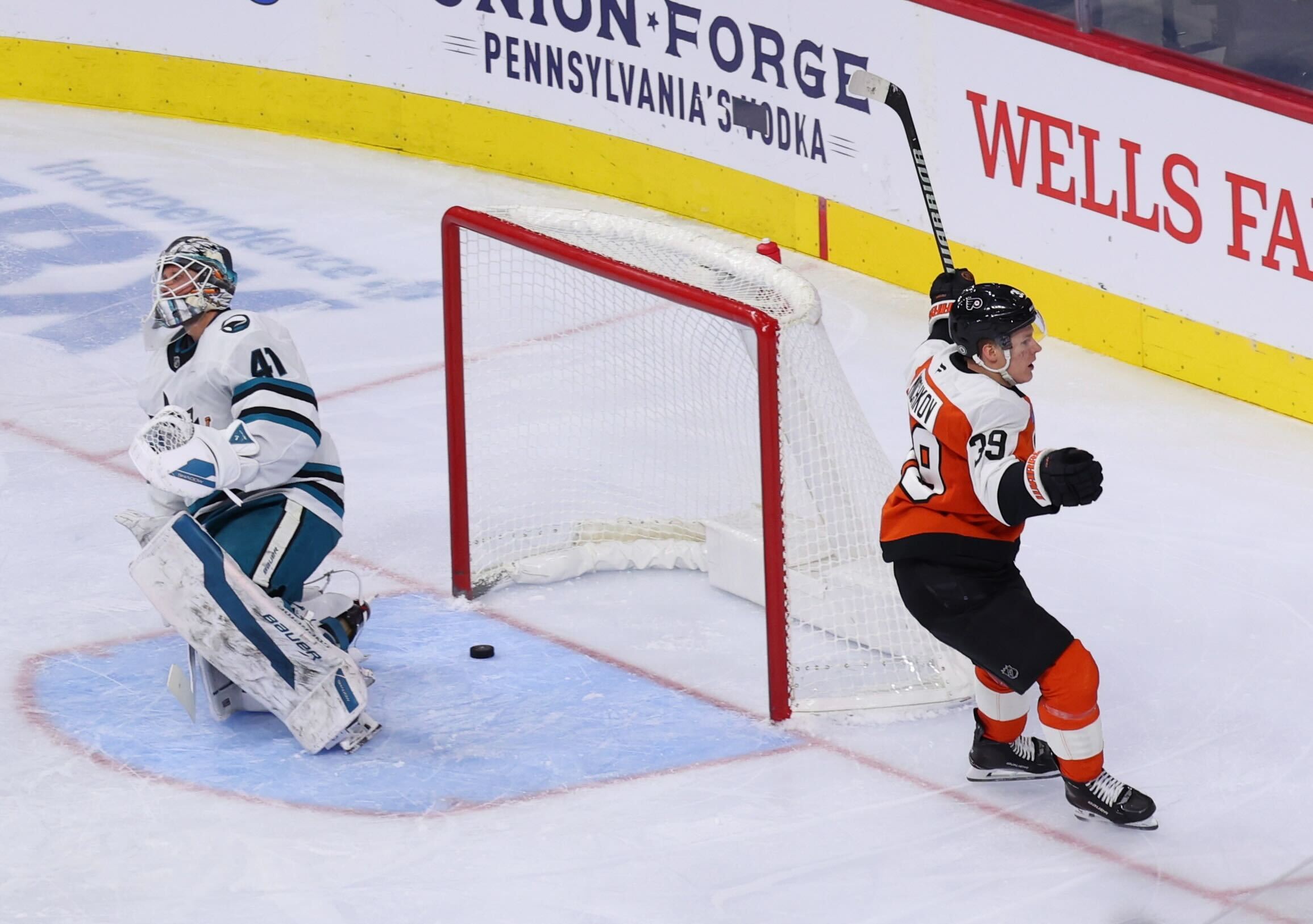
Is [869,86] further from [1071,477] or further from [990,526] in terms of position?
[1071,477]

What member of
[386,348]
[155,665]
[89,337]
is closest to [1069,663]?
[155,665]

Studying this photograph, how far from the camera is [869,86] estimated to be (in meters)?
4.35

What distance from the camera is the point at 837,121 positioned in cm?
653

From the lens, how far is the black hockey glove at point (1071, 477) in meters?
3.12

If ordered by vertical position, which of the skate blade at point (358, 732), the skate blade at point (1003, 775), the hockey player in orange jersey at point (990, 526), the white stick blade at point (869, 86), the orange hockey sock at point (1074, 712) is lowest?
the skate blade at point (358, 732)

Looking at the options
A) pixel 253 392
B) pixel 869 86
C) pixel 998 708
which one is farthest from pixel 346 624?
pixel 869 86

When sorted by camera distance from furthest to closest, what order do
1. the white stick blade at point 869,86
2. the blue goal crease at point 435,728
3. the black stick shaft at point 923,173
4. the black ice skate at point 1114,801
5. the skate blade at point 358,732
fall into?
the white stick blade at point 869,86 < the black stick shaft at point 923,173 < the skate blade at point 358,732 < the blue goal crease at point 435,728 < the black ice skate at point 1114,801

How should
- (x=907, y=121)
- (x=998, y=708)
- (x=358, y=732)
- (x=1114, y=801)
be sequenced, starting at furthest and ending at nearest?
1. (x=907, y=121)
2. (x=358, y=732)
3. (x=998, y=708)
4. (x=1114, y=801)

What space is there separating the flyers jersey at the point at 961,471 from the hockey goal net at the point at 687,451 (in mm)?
342

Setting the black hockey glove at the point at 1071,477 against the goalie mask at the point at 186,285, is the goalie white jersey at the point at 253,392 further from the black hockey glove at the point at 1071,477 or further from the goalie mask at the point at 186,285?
the black hockey glove at the point at 1071,477

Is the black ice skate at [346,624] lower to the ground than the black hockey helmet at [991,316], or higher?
lower

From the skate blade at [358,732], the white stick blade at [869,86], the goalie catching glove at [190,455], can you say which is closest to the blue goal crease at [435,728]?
the skate blade at [358,732]

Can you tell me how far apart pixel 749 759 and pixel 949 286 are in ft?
3.25

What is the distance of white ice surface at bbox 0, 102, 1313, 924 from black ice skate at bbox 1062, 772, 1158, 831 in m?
0.05
